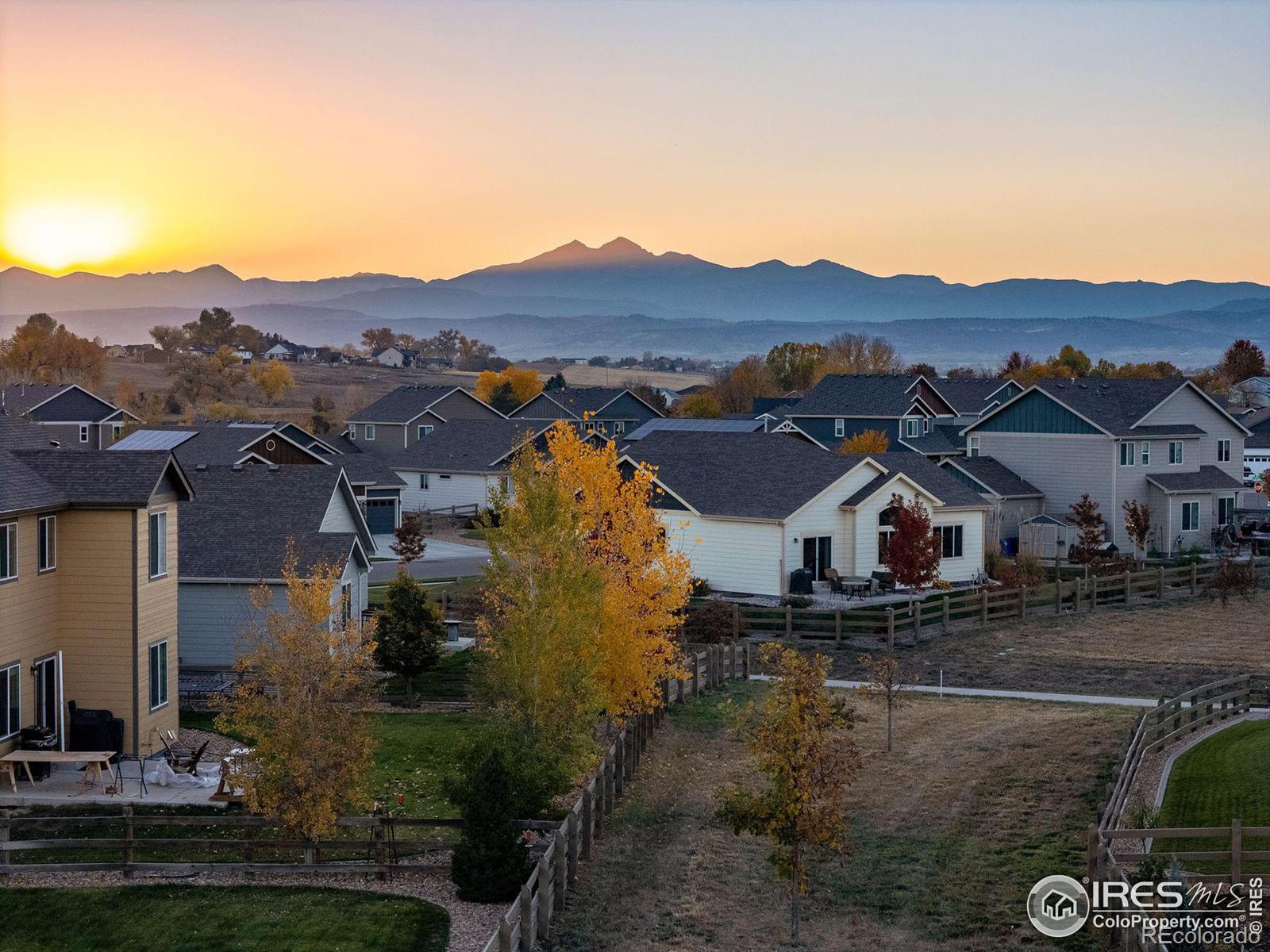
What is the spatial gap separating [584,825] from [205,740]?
38.8 ft

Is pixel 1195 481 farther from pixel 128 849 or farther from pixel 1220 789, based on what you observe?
pixel 128 849

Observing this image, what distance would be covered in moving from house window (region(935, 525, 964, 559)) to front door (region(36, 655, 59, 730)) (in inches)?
1325

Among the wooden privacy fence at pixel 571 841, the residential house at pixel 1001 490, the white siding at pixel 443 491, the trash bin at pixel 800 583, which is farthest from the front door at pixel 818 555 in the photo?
the white siding at pixel 443 491

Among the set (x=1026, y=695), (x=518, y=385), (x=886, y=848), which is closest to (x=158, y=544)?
(x=886, y=848)

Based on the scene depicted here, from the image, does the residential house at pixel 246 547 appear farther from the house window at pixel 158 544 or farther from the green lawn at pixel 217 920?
the green lawn at pixel 217 920

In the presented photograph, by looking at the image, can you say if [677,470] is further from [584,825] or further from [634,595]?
[584,825]

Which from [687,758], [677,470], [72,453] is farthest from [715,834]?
[677,470]

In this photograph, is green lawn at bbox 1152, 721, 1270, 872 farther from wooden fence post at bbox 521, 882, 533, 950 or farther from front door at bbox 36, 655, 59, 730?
front door at bbox 36, 655, 59, 730

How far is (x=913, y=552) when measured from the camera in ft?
151

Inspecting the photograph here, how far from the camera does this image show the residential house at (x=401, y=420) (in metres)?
99.2

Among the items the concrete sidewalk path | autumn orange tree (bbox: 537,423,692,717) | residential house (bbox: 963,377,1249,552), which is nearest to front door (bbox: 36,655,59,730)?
autumn orange tree (bbox: 537,423,692,717)

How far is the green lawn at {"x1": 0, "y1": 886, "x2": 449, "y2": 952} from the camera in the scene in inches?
729

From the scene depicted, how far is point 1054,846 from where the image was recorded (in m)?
22.3

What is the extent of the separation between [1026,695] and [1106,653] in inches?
266
